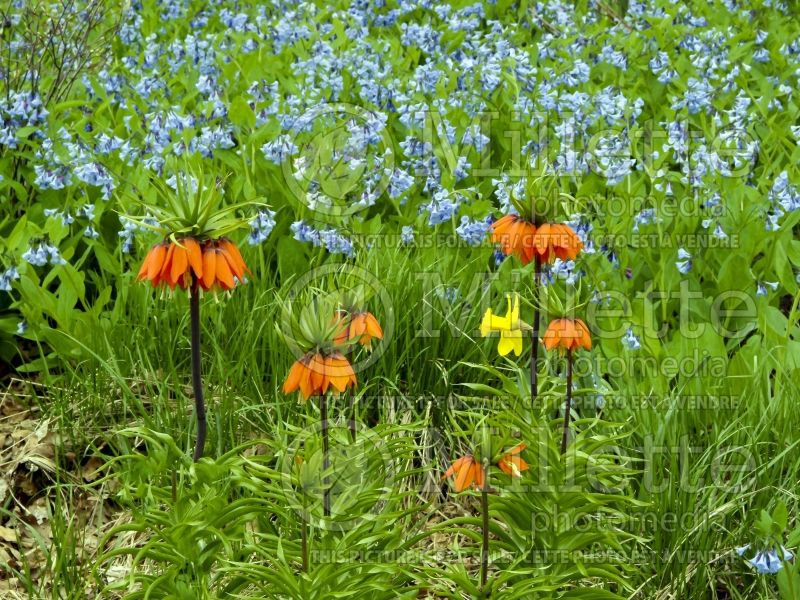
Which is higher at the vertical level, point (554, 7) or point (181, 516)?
point (554, 7)

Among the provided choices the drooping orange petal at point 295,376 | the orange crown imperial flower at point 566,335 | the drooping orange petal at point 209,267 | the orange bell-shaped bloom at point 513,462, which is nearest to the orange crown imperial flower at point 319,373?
the drooping orange petal at point 295,376

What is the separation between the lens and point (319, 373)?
2131 millimetres

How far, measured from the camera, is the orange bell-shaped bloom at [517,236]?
92.7 inches

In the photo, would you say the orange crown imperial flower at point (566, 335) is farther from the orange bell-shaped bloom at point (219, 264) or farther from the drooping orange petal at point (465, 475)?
the orange bell-shaped bloom at point (219, 264)

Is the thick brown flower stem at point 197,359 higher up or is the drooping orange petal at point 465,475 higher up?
the thick brown flower stem at point 197,359

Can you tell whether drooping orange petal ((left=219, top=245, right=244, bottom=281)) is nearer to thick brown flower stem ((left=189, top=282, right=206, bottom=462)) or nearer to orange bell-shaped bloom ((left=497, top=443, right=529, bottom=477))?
thick brown flower stem ((left=189, top=282, right=206, bottom=462))

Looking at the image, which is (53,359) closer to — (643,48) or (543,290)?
(543,290)

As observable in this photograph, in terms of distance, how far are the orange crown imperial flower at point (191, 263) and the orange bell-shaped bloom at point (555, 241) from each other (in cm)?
68

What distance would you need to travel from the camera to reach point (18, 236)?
12.6 feet

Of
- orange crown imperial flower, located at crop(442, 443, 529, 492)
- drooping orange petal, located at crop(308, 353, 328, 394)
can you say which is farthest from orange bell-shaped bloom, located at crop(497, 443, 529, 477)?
drooping orange petal, located at crop(308, 353, 328, 394)

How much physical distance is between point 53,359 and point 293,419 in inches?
40.1

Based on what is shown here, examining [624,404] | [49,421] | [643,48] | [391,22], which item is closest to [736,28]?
[643,48]

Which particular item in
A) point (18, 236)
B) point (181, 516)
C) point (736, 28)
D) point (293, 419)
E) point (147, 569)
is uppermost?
point (736, 28)

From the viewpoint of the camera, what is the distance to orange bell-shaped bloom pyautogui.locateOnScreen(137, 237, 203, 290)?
80.0 inches
